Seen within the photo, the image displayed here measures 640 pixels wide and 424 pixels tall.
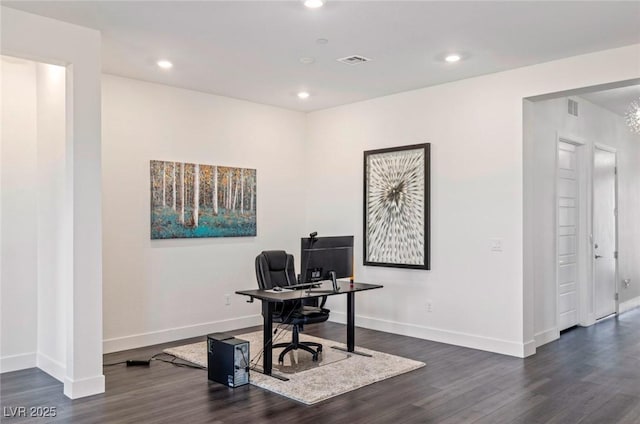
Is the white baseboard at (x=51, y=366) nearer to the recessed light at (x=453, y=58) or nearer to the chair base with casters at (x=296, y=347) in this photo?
the chair base with casters at (x=296, y=347)

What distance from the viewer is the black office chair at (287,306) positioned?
4617mm

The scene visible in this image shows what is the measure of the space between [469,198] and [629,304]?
4097mm

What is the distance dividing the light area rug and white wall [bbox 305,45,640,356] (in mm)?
999

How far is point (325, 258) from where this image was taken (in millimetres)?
4551

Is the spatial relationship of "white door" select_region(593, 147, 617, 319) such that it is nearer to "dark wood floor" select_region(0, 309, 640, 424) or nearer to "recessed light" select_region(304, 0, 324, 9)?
"dark wood floor" select_region(0, 309, 640, 424)

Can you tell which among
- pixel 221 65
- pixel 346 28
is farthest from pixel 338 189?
pixel 346 28

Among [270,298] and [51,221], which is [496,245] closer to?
[270,298]

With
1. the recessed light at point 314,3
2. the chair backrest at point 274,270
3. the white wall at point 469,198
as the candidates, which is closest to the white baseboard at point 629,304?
the white wall at point 469,198

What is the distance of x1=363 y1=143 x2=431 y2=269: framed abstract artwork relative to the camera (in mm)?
5765

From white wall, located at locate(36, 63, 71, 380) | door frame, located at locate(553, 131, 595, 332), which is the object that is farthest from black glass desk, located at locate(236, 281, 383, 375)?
door frame, located at locate(553, 131, 595, 332)

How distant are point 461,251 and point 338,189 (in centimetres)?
198

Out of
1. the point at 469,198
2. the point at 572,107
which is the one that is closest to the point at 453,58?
the point at 469,198

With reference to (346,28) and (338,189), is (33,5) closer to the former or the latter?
(346,28)

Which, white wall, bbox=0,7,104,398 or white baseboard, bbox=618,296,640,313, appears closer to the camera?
white wall, bbox=0,7,104,398
